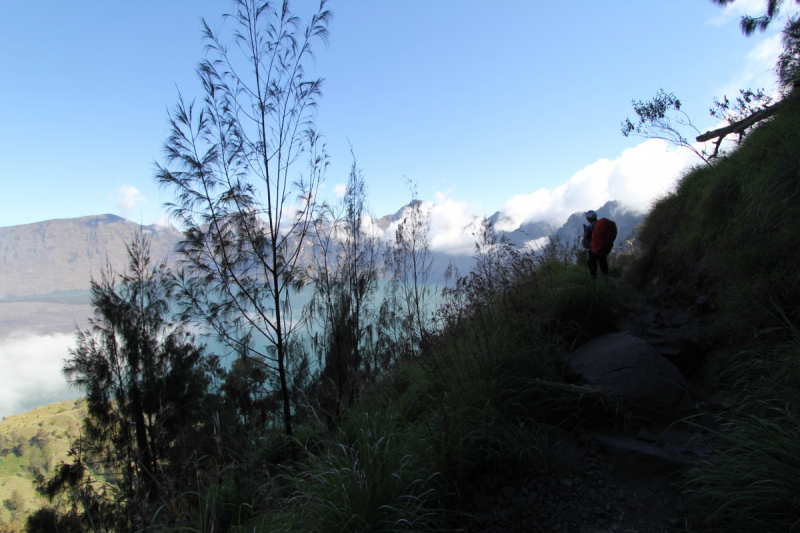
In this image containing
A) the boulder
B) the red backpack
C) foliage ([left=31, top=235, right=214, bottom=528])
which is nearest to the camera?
the boulder

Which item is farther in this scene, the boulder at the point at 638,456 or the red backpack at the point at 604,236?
the red backpack at the point at 604,236

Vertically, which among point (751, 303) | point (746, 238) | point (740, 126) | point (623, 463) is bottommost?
point (623, 463)

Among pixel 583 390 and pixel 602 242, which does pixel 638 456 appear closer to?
pixel 583 390

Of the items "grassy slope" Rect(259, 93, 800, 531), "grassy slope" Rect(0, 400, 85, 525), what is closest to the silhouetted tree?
"grassy slope" Rect(259, 93, 800, 531)

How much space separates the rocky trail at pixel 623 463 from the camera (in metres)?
1.87

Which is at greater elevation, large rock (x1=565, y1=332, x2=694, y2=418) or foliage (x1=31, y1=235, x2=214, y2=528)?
large rock (x1=565, y1=332, x2=694, y2=418)

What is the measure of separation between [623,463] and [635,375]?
864mm

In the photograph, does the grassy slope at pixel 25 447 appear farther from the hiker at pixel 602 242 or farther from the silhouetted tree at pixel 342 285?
the hiker at pixel 602 242

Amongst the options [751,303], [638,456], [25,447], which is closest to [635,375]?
[638,456]

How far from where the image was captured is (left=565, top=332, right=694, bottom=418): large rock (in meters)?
2.66

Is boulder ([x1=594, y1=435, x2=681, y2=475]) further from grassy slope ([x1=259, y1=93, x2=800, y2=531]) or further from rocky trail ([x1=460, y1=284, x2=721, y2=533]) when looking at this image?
grassy slope ([x1=259, y1=93, x2=800, y2=531])

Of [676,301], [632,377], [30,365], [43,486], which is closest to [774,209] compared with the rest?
[676,301]

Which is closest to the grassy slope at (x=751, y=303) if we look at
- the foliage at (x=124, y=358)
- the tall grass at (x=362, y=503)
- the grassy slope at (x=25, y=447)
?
the tall grass at (x=362, y=503)

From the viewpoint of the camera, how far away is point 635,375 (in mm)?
2824
